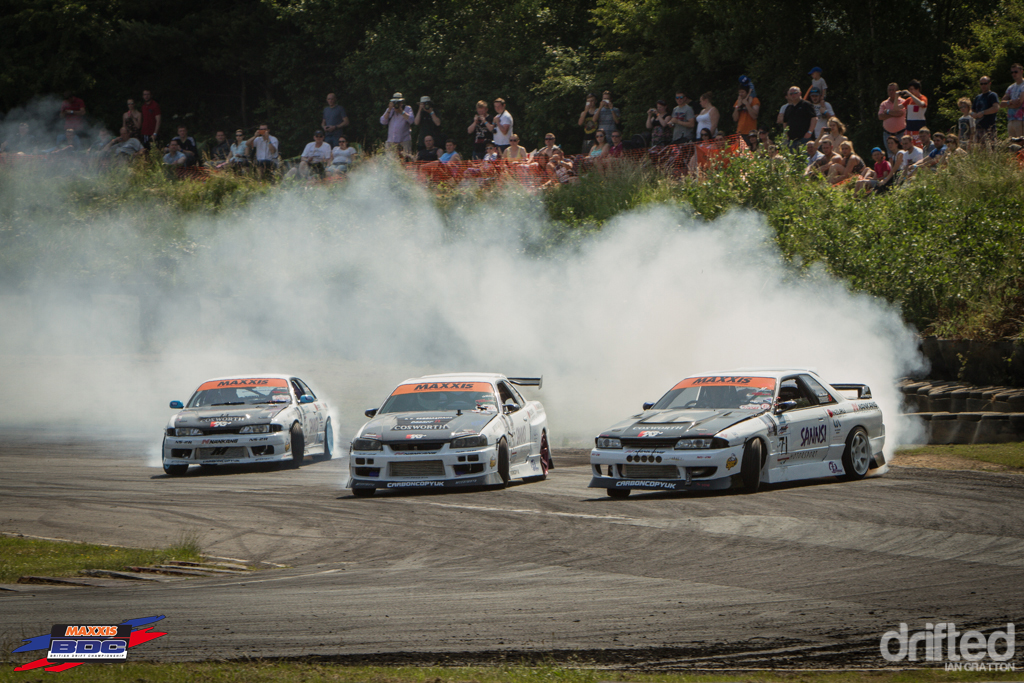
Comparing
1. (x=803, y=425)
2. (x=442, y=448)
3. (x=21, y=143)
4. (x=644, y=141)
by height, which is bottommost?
(x=442, y=448)

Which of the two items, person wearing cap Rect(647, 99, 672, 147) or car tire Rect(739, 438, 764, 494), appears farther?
person wearing cap Rect(647, 99, 672, 147)

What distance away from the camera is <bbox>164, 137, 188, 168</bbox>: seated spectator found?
92.3 feet

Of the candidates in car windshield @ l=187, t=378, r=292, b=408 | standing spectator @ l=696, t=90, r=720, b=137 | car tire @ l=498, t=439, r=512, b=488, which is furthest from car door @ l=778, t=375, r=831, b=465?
standing spectator @ l=696, t=90, r=720, b=137

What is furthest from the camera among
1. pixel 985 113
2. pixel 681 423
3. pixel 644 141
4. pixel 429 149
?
pixel 429 149

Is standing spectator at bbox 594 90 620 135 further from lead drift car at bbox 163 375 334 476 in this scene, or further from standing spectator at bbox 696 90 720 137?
lead drift car at bbox 163 375 334 476

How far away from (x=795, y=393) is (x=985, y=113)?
10.1m

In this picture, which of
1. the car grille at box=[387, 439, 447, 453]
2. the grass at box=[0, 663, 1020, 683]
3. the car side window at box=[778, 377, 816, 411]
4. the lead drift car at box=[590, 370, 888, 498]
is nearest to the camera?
the grass at box=[0, 663, 1020, 683]

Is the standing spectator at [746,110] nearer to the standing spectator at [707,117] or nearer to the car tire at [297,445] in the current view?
the standing spectator at [707,117]

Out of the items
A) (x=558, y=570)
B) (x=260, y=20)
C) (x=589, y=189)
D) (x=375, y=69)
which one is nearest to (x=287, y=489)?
(x=558, y=570)

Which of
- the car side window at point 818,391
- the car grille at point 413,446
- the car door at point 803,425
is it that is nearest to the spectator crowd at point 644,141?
the car side window at point 818,391

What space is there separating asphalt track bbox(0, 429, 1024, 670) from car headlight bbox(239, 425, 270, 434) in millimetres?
2455

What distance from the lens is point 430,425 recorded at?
12078 mm

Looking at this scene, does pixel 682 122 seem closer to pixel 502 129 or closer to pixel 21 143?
pixel 502 129

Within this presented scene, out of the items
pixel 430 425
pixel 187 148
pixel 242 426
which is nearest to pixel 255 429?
pixel 242 426
